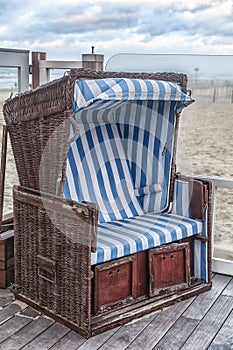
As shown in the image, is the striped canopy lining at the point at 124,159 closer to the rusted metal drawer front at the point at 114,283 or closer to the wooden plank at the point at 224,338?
the rusted metal drawer front at the point at 114,283

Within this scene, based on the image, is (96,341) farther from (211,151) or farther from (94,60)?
(94,60)

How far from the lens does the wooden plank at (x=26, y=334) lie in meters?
2.31

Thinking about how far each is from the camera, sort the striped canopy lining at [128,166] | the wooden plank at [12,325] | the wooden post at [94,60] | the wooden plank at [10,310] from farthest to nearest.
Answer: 1. the wooden post at [94,60]
2. the striped canopy lining at [128,166]
3. the wooden plank at [10,310]
4. the wooden plank at [12,325]

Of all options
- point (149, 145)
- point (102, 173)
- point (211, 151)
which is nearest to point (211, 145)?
point (211, 151)

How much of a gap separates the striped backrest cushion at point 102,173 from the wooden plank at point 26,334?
2.55 ft

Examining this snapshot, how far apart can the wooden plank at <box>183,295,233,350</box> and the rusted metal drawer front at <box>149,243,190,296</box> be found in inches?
9.7

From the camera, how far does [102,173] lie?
3205 mm

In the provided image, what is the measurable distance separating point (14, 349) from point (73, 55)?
88.1 inches

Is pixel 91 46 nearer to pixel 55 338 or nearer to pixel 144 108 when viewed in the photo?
pixel 144 108

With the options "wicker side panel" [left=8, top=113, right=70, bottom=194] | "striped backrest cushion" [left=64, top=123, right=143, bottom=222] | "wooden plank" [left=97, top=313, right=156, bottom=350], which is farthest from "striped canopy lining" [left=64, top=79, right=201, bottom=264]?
"wooden plank" [left=97, top=313, right=156, bottom=350]

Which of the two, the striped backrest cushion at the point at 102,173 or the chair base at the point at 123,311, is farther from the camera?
the striped backrest cushion at the point at 102,173

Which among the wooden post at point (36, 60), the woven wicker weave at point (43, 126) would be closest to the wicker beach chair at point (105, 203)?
the woven wicker weave at point (43, 126)

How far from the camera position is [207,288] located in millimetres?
3014

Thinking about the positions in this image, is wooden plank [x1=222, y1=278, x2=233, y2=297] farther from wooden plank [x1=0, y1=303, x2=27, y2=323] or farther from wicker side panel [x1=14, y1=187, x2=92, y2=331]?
wooden plank [x1=0, y1=303, x2=27, y2=323]
